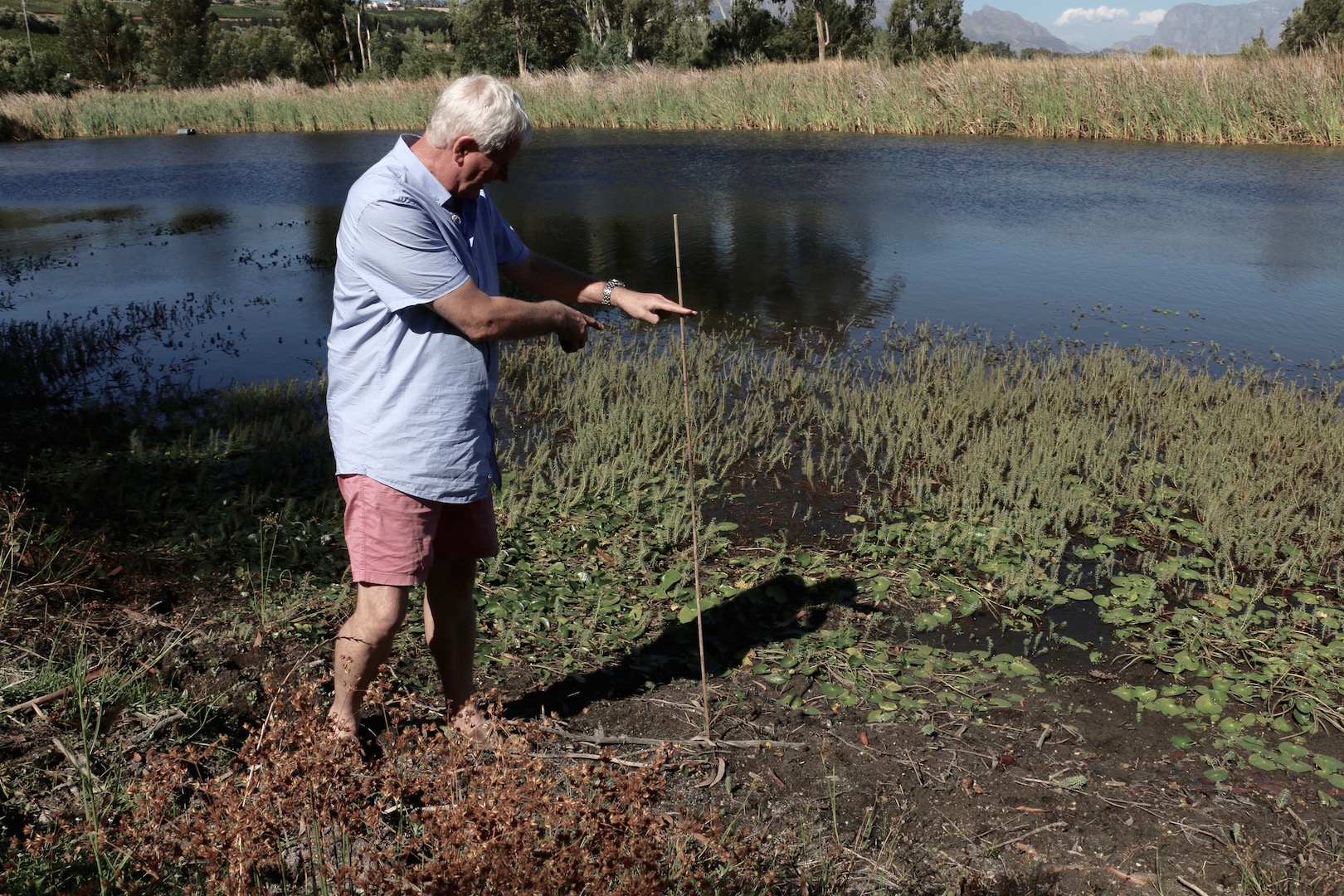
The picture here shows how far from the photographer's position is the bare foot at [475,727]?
2.41 m

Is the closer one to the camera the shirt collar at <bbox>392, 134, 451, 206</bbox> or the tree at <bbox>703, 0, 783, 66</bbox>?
the shirt collar at <bbox>392, 134, 451, 206</bbox>

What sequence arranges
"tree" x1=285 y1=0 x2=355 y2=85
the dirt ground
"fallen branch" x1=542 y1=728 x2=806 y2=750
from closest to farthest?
the dirt ground
"fallen branch" x1=542 y1=728 x2=806 y2=750
"tree" x1=285 y1=0 x2=355 y2=85

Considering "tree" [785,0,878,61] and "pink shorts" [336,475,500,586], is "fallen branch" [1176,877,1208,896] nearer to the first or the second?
"pink shorts" [336,475,500,586]

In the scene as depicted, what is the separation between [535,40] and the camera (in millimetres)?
46875

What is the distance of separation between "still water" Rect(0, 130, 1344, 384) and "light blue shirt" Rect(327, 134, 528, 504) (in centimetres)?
531

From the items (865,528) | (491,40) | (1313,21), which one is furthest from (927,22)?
(865,528)

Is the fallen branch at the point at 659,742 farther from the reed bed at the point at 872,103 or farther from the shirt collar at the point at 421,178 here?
the reed bed at the point at 872,103

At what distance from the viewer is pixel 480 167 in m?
2.65

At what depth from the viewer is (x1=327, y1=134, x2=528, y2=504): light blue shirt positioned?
254 cm

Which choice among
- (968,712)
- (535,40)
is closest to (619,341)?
(968,712)

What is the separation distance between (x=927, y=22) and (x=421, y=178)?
153 feet

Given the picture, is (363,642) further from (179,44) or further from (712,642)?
(179,44)

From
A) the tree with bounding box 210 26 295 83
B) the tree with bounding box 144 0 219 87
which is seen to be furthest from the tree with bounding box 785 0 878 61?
the tree with bounding box 144 0 219 87

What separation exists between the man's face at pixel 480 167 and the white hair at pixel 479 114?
3 cm
